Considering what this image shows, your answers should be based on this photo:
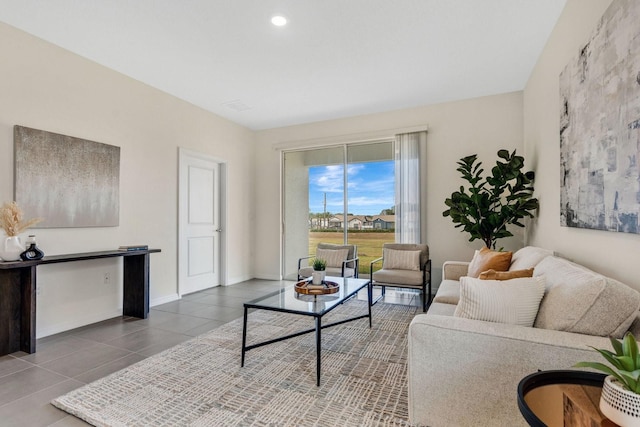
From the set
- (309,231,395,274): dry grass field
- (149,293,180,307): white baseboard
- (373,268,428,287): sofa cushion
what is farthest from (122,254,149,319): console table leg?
(309,231,395,274): dry grass field

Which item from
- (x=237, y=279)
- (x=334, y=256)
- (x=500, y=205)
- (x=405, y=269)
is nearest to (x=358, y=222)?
(x=334, y=256)

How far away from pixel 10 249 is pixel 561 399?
3.78m

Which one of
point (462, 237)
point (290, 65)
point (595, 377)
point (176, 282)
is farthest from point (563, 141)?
point (176, 282)

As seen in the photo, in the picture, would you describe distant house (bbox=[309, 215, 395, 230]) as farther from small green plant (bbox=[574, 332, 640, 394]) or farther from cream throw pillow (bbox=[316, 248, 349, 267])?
small green plant (bbox=[574, 332, 640, 394])

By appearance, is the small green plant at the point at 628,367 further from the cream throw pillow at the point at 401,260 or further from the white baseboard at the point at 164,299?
the white baseboard at the point at 164,299

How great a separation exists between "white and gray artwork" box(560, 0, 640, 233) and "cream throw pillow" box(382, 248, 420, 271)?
2.01 m

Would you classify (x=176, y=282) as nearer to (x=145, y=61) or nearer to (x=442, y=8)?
(x=145, y=61)

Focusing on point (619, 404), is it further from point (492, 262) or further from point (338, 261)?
point (338, 261)

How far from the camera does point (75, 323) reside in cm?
328

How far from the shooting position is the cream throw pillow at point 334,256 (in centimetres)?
466

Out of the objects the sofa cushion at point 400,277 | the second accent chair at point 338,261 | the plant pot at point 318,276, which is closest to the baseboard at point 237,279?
the second accent chair at point 338,261

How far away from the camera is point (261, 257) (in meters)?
6.04

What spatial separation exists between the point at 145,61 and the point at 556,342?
4252 millimetres

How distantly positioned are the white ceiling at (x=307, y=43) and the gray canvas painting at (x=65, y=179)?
988mm
